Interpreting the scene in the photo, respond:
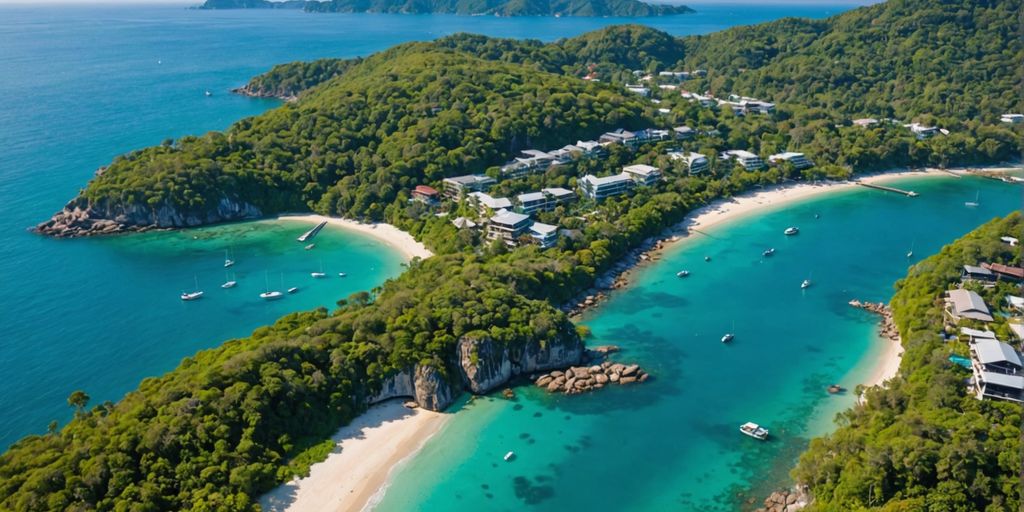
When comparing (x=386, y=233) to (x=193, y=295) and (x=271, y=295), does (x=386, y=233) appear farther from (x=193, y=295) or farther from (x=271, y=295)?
(x=193, y=295)

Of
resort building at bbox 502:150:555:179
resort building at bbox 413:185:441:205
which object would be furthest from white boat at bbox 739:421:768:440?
resort building at bbox 502:150:555:179

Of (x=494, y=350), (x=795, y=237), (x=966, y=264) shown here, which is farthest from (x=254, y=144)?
(x=966, y=264)

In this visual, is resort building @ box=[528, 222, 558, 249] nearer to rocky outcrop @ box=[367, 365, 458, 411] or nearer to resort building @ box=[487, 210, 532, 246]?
resort building @ box=[487, 210, 532, 246]

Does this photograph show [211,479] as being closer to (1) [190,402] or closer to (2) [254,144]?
(1) [190,402]

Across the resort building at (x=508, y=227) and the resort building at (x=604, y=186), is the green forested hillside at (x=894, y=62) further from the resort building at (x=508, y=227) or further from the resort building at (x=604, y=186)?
the resort building at (x=508, y=227)

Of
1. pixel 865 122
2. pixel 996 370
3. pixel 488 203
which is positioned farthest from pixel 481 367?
pixel 865 122

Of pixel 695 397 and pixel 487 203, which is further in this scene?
pixel 487 203
